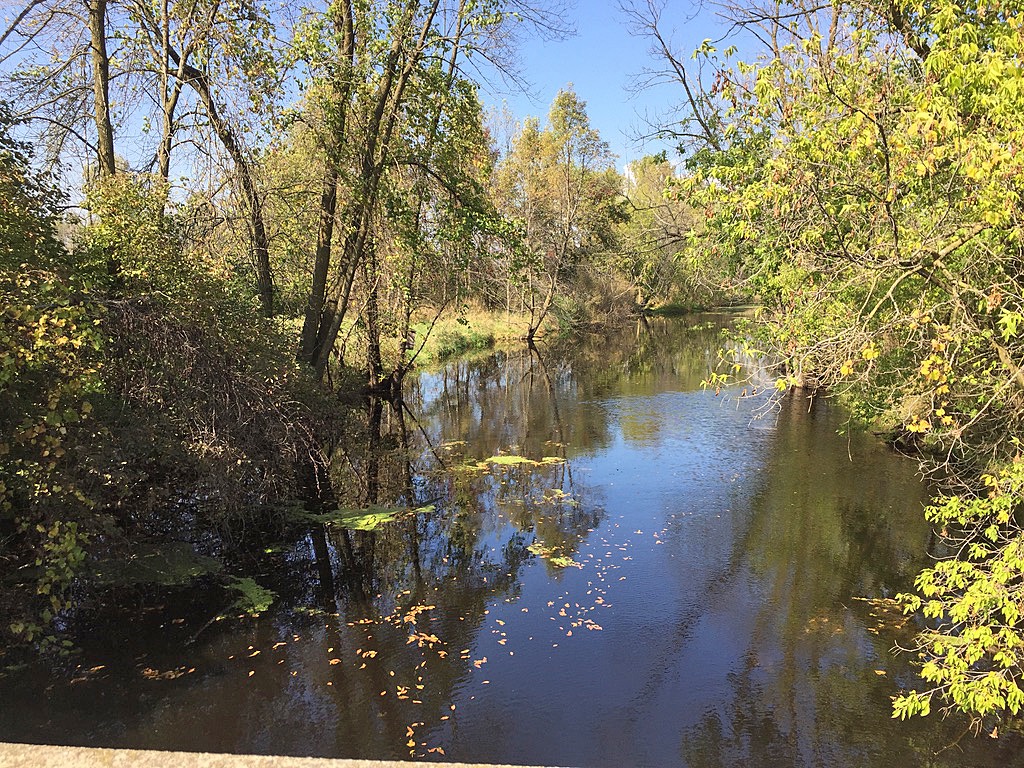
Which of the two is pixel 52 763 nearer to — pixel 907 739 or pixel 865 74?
pixel 907 739

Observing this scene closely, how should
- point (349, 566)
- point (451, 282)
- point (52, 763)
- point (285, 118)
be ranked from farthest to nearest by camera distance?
point (451, 282), point (285, 118), point (349, 566), point (52, 763)

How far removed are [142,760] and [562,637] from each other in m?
5.00

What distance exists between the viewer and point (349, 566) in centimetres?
907

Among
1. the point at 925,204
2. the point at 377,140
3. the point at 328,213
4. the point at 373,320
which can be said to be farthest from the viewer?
the point at 373,320

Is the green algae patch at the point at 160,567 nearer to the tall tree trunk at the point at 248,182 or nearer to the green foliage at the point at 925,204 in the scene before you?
the tall tree trunk at the point at 248,182

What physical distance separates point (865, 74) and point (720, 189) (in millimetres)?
1539

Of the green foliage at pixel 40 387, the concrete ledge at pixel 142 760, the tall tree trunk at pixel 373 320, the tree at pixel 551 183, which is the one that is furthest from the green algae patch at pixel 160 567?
the tree at pixel 551 183

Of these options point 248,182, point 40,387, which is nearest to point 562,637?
point 40,387

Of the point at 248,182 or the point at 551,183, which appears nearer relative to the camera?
the point at 248,182

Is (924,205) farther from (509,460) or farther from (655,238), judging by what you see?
(509,460)

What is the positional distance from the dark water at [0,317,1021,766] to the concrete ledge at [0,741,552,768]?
111 inches

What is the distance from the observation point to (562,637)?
716 centimetres

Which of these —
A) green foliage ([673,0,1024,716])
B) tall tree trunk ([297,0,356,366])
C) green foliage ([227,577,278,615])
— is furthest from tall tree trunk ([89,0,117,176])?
green foliage ([673,0,1024,716])

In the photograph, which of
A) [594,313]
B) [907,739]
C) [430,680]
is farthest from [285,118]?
[594,313]
